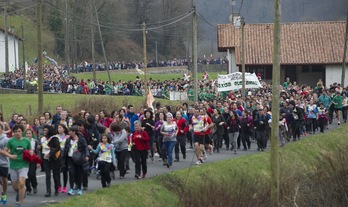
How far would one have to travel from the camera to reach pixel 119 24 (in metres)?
107

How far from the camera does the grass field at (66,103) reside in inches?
1576

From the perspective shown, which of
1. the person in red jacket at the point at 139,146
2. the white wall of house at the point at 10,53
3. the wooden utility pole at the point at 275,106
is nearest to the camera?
the wooden utility pole at the point at 275,106

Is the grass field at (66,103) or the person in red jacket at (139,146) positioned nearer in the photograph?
the person in red jacket at (139,146)

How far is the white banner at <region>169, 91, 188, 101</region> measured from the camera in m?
53.6

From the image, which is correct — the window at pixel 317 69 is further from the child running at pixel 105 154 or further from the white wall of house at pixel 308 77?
the child running at pixel 105 154

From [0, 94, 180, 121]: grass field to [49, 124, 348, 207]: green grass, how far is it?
1209 cm

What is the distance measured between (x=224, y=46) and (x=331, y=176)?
46459mm

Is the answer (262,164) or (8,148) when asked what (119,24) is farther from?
(8,148)

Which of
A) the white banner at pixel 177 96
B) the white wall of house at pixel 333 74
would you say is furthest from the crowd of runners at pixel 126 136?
the white wall of house at pixel 333 74

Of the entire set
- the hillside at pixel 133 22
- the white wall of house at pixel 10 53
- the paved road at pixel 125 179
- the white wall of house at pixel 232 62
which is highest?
the hillside at pixel 133 22

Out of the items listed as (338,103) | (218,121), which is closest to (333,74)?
(338,103)

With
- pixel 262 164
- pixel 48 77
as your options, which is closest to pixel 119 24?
pixel 48 77

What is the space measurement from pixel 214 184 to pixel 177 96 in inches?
1444

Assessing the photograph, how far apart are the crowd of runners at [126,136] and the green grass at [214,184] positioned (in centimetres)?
99
